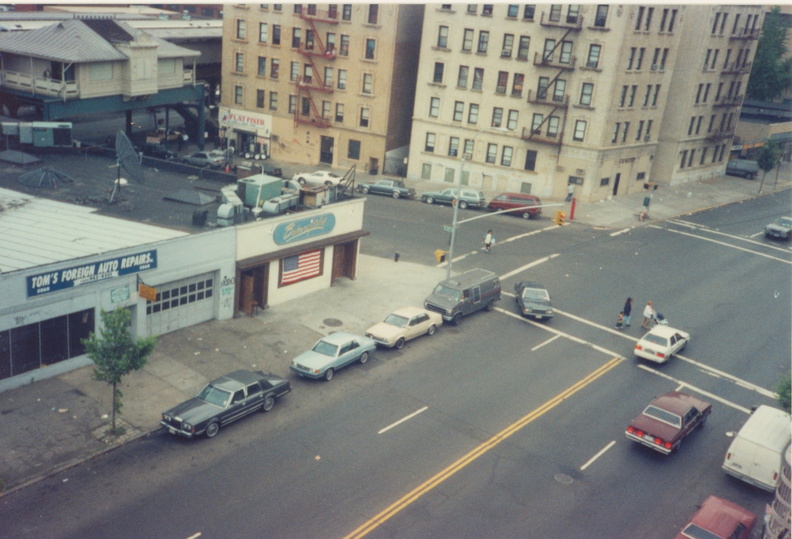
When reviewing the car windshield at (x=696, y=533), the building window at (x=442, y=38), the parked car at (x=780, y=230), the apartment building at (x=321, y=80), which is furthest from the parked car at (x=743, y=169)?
the car windshield at (x=696, y=533)

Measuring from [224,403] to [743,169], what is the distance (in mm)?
69947

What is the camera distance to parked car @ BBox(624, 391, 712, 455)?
1003 inches

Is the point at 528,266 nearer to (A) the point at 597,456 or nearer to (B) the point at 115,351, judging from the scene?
(A) the point at 597,456

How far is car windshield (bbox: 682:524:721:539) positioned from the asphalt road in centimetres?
130

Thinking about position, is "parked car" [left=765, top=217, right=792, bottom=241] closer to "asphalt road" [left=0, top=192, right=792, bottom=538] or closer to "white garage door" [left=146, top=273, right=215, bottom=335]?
"asphalt road" [left=0, top=192, right=792, bottom=538]

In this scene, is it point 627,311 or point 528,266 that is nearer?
point 627,311

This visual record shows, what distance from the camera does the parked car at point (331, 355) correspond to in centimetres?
2947

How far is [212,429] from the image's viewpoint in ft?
82.1

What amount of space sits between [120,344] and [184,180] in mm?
18978

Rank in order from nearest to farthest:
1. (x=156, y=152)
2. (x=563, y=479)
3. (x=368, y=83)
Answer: (x=563, y=479), (x=156, y=152), (x=368, y=83)

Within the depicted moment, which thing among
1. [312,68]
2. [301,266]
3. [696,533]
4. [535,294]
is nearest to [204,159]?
[312,68]

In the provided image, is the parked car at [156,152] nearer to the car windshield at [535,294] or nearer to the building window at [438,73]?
the building window at [438,73]

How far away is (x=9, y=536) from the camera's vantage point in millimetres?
19422

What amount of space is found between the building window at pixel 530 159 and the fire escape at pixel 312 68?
60.2 ft
